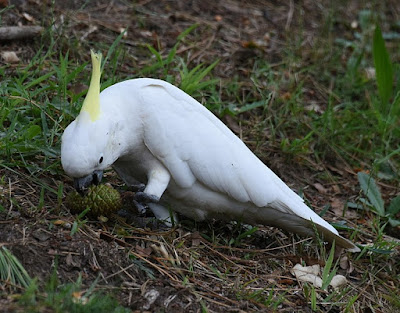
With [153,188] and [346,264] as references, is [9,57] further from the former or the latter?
[346,264]

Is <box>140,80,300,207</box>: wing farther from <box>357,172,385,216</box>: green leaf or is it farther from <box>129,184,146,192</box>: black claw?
<box>357,172,385,216</box>: green leaf

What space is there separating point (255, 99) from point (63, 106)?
1.59 meters

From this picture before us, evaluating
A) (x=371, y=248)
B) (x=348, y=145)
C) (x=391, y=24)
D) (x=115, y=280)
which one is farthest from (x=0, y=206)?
(x=391, y=24)

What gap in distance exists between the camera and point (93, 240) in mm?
2973

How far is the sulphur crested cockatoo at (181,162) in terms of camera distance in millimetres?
3014

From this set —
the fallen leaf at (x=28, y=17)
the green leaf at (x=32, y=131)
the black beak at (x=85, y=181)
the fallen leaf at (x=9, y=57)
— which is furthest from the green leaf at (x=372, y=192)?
the fallen leaf at (x=28, y=17)

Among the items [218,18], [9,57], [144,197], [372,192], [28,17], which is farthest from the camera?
[218,18]

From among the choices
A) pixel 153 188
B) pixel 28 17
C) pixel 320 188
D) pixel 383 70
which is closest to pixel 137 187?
pixel 153 188

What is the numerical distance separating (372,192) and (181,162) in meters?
1.54

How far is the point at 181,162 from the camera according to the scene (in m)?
3.16

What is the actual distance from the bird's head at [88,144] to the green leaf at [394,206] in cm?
197

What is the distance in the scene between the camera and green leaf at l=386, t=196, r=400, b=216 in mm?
4102

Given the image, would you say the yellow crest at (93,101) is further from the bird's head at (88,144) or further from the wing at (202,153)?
the wing at (202,153)

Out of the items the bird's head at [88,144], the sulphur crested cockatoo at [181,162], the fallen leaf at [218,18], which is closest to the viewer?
the bird's head at [88,144]
